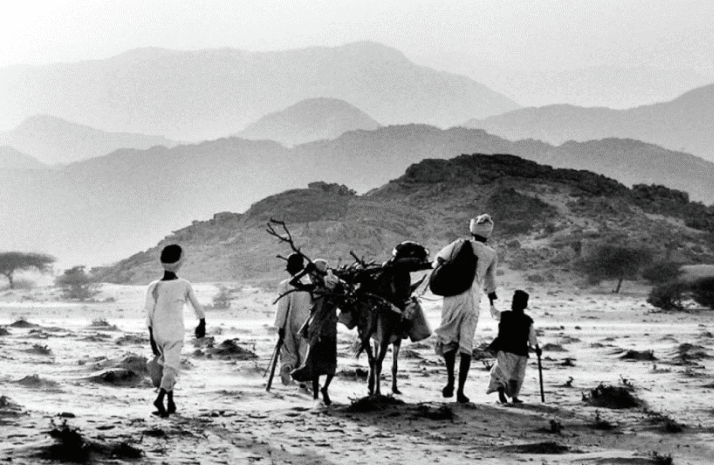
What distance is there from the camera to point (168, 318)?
9555mm

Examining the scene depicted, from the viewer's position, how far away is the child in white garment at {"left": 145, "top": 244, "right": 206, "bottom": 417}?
9508 mm

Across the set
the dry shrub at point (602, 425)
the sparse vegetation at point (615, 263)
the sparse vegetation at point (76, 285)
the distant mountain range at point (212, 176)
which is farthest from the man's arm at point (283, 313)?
the distant mountain range at point (212, 176)

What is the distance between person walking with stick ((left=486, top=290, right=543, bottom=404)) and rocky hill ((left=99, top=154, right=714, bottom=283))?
43761 millimetres

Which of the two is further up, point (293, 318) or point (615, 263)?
point (615, 263)

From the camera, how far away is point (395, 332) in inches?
443

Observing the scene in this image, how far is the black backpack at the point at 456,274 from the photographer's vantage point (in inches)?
436

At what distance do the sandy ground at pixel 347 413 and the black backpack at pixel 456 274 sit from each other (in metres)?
1.32

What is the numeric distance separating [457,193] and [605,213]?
40.4ft

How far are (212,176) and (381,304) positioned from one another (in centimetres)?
16799

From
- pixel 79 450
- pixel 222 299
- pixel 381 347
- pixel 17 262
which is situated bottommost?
pixel 79 450

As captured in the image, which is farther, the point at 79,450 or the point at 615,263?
the point at 615,263

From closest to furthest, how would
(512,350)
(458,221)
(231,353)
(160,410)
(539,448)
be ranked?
(539,448)
(160,410)
(512,350)
(231,353)
(458,221)

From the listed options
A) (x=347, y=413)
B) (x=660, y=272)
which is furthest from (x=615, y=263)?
(x=347, y=413)

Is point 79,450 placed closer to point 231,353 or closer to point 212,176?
point 231,353
